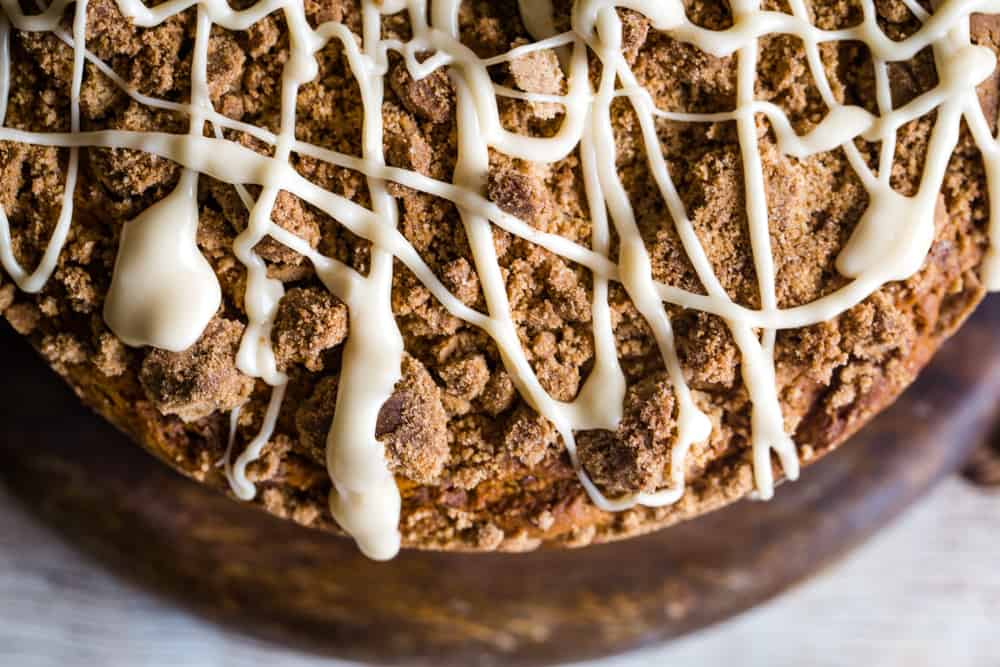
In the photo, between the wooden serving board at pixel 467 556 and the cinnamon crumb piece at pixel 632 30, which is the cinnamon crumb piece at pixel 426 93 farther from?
the wooden serving board at pixel 467 556

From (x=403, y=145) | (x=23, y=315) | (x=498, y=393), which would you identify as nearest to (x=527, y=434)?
(x=498, y=393)

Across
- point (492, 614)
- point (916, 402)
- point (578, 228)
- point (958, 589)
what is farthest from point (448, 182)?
point (958, 589)

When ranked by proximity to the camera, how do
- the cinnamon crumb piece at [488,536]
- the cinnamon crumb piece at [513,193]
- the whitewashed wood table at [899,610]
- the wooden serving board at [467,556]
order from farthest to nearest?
the whitewashed wood table at [899,610], the wooden serving board at [467,556], the cinnamon crumb piece at [488,536], the cinnamon crumb piece at [513,193]

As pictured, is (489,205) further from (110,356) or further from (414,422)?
(110,356)

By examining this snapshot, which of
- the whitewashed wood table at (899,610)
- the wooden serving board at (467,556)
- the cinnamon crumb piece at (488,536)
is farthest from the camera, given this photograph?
the whitewashed wood table at (899,610)

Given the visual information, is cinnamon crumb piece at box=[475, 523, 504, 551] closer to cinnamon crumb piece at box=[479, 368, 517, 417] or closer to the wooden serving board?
cinnamon crumb piece at box=[479, 368, 517, 417]

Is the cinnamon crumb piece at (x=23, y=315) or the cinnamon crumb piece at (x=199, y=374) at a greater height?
the cinnamon crumb piece at (x=23, y=315)

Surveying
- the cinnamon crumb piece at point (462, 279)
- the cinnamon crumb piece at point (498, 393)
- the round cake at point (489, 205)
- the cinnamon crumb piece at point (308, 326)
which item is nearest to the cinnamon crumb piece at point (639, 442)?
the round cake at point (489, 205)

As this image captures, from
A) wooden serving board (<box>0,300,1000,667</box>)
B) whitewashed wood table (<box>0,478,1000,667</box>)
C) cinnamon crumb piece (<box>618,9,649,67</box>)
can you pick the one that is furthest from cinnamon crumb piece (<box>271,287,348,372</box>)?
whitewashed wood table (<box>0,478,1000,667</box>)

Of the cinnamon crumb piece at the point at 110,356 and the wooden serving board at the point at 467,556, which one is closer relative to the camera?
the cinnamon crumb piece at the point at 110,356
